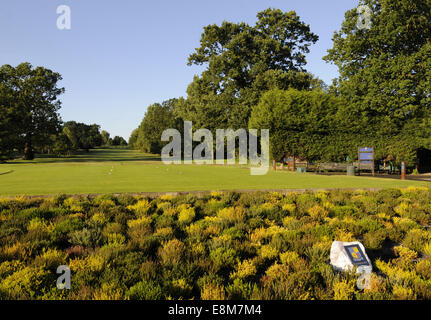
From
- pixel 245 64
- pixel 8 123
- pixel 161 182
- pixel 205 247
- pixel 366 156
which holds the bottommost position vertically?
pixel 205 247

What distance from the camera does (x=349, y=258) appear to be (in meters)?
5.28

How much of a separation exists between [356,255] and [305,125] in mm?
24928

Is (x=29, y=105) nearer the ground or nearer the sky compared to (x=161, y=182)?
nearer the sky

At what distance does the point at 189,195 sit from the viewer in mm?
10977

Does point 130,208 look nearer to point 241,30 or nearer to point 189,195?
point 189,195

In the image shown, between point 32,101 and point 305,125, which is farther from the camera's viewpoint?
point 32,101

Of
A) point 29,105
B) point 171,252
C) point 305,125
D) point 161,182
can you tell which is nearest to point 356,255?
point 171,252

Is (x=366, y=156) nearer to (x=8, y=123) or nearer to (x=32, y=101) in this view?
(x=8, y=123)

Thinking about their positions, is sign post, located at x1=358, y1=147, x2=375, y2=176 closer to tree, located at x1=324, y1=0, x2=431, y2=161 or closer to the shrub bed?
tree, located at x1=324, y1=0, x2=431, y2=161

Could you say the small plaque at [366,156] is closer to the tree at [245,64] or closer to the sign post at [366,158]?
the sign post at [366,158]

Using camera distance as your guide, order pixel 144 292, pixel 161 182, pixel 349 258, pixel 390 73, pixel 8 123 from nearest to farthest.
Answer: pixel 144 292 < pixel 349 258 < pixel 161 182 < pixel 390 73 < pixel 8 123

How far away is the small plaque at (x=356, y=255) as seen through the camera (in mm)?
5211

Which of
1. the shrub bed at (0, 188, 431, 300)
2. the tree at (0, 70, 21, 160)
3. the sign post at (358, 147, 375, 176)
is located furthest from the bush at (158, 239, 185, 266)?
the tree at (0, 70, 21, 160)
